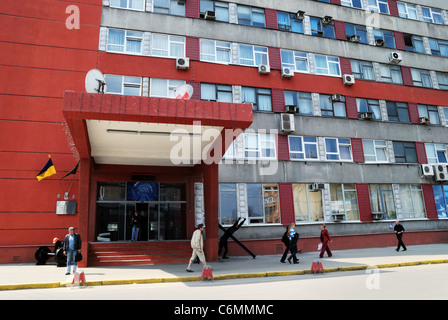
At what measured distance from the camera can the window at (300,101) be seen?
2139 centimetres

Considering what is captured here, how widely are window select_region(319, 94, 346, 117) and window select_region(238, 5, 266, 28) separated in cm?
646

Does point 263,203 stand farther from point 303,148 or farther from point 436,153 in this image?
point 436,153

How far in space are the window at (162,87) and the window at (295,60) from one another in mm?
7420

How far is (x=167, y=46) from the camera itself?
778 inches

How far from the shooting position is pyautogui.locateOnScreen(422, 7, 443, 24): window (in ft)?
89.2

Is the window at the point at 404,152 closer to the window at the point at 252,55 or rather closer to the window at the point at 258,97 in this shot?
the window at the point at 258,97

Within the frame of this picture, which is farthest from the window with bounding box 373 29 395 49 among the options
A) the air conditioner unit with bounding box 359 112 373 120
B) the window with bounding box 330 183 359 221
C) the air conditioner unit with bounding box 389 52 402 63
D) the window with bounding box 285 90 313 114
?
the window with bounding box 330 183 359 221

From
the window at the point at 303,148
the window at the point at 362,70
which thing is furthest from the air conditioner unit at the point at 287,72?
the window at the point at 362,70

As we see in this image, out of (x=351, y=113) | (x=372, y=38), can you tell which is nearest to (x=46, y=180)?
(x=351, y=113)

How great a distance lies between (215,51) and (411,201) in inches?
652

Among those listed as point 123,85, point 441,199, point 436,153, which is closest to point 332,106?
point 436,153

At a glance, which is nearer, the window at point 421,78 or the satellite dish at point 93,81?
the satellite dish at point 93,81
